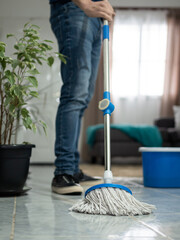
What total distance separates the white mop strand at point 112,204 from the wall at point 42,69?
1087 mm

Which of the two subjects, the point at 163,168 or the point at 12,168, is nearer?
the point at 12,168

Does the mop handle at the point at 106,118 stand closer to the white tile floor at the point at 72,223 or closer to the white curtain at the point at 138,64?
the white tile floor at the point at 72,223

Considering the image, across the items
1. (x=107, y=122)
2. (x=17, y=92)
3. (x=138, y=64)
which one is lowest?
(x=107, y=122)

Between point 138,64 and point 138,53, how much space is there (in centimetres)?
17

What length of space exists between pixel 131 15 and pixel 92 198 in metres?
4.67

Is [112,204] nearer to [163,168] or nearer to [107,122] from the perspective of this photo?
[107,122]

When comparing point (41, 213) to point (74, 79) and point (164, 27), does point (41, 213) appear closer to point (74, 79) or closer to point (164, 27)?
point (74, 79)

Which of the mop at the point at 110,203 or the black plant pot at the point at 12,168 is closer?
the mop at the point at 110,203

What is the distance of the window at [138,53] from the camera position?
5.29 metres

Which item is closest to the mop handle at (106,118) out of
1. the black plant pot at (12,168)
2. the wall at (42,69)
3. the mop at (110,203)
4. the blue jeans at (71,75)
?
the mop at (110,203)

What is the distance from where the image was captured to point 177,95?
5.31 m

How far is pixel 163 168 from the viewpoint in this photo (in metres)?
1.74

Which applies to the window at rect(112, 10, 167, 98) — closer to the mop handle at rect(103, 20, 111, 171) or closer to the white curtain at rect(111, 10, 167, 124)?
the white curtain at rect(111, 10, 167, 124)

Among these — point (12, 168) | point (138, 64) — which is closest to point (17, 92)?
point (12, 168)
